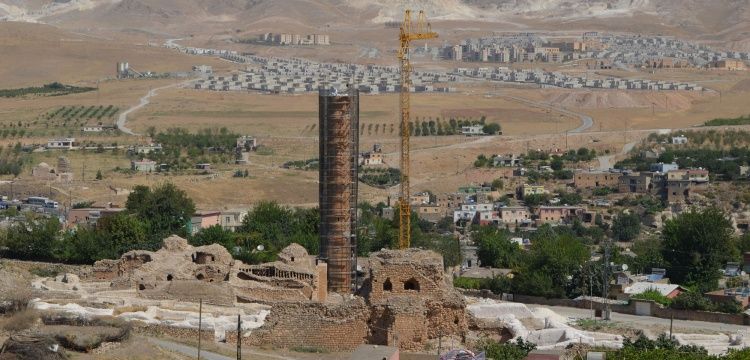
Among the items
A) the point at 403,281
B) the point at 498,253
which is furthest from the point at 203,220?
the point at 403,281

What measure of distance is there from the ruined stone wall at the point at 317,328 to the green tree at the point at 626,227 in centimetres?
3390

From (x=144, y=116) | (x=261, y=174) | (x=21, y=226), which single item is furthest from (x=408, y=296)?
(x=144, y=116)

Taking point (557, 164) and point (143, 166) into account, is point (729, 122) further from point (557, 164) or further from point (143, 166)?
point (143, 166)

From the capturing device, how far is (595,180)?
7800 cm

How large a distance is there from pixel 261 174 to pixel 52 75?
62190mm

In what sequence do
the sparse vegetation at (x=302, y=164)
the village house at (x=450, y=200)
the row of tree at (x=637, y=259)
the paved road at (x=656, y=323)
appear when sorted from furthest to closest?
the sparse vegetation at (x=302, y=164)
the village house at (x=450, y=200)
the row of tree at (x=637, y=259)
the paved road at (x=656, y=323)

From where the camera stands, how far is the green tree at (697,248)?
44.7 metres

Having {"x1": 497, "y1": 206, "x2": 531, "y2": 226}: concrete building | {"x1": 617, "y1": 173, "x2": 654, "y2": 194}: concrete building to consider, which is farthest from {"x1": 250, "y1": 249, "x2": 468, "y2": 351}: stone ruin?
{"x1": 617, "y1": 173, "x2": 654, "y2": 194}: concrete building

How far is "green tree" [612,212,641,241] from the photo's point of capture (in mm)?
62750

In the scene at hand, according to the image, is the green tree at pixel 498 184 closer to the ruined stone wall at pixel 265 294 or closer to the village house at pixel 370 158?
the village house at pixel 370 158

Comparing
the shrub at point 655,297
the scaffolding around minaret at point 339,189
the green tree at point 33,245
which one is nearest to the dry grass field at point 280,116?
the green tree at point 33,245

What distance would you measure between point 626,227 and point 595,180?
47.7 ft

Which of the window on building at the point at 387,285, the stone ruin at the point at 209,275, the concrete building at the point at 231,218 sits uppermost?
the window on building at the point at 387,285

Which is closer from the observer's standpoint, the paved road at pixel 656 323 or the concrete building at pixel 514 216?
the paved road at pixel 656 323
